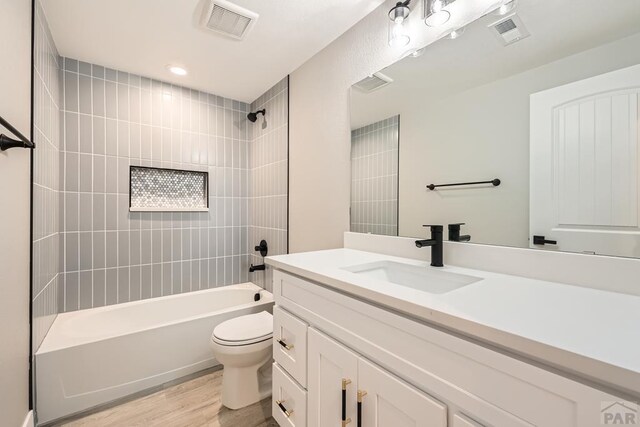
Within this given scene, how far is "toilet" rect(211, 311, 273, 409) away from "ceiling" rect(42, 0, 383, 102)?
6.13ft

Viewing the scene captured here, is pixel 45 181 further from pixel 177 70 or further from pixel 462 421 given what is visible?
pixel 462 421

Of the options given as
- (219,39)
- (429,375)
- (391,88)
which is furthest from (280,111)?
(429,375)

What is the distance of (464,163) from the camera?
1.16 meters

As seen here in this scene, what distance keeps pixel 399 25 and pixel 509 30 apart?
0.51 m

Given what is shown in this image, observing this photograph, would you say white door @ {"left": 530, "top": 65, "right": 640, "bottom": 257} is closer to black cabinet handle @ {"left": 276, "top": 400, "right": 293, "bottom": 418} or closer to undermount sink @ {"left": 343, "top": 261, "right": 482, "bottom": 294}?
undermount sink @ {"left": 343, "top": 261, "right": 482, "bottom": 294}

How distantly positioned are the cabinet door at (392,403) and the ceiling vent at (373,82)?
1348mm

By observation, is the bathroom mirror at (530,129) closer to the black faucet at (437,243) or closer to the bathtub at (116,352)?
the black faucet at (437,243)

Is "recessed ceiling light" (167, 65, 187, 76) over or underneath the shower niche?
over

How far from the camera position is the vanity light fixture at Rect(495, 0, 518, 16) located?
0.99 meters

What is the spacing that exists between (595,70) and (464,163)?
462 mm

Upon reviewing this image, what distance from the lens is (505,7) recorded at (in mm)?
1016

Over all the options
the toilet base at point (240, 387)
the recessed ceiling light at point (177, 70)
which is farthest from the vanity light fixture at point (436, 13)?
the toilet base at point (240, 387)

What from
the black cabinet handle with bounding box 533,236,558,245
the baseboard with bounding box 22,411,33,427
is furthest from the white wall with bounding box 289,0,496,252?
the baseboard with bounding box 22,411,33,427

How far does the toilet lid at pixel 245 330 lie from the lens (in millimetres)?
1591
